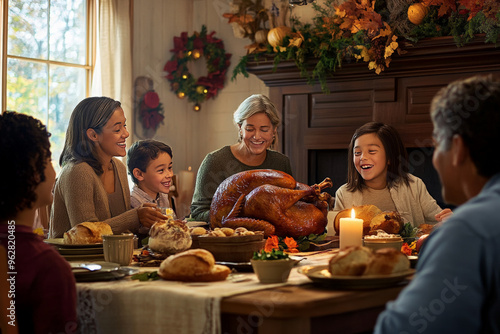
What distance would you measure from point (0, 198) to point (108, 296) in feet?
1.16

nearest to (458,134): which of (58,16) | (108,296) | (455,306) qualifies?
(455,306)

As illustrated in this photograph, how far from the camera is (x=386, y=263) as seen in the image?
5.26 feet

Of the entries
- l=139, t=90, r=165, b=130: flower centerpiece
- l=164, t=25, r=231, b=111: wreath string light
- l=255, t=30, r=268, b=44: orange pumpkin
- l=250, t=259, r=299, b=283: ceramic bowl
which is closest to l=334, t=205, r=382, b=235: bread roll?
l=250, t=259, r=299, b=283: ceramic bowl

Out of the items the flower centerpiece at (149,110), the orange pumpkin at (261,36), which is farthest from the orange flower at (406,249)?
the flower centerpiece at (149,110)

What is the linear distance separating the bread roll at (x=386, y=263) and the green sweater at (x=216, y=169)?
6.30ft

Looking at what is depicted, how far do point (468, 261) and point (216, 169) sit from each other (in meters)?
2.59

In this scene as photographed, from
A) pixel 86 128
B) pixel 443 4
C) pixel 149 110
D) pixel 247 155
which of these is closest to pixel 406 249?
pixel 86 128

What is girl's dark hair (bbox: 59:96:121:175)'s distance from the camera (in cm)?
276

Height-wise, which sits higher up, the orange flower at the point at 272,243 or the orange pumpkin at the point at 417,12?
the orange pumpkin at the point at 417,12

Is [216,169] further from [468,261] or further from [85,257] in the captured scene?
[468,261]

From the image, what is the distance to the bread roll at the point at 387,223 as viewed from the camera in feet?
8.16

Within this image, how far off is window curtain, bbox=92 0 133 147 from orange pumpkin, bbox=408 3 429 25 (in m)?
2.39

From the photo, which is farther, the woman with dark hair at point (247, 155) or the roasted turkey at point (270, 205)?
the woman with dark hair at point (247, 155)

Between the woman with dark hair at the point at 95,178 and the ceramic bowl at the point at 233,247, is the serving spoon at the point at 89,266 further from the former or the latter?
the woman with dark hair at the point at 95,178
